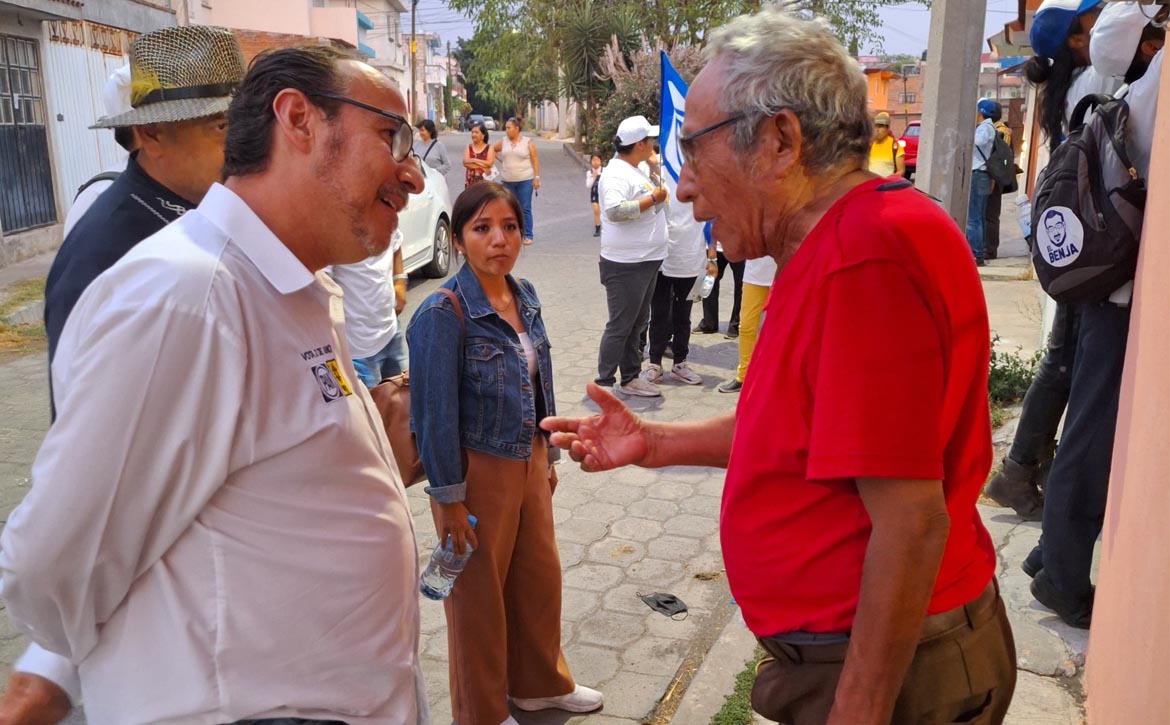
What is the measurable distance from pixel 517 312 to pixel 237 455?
2.03 meters

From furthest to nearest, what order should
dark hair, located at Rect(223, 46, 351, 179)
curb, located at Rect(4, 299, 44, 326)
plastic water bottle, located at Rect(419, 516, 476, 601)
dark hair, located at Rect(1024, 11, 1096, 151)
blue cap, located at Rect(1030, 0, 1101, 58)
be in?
curb, located at Rect(4, 299, 44, 326)
dark hair, located at Rect(1024, 11, 1096, 151)
blue cap, located at Rect(1030, 0, 1101, 58)
plastic water bottle, located at Rect(419, 516, 476, 601)
dark hair, located at Rect(223, 46, 351, 179)

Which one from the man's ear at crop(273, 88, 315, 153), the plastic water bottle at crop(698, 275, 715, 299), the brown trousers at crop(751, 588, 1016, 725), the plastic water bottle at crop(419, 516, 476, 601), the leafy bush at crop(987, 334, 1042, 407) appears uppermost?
the man's ear at crop(273, 88, 315, 153)

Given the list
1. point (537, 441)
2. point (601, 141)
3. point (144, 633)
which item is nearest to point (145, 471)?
point (144, 633)

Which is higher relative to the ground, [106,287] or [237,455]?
[106,287]

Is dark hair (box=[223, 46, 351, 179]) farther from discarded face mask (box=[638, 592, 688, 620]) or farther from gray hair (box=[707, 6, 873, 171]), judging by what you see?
discarded face mask (box=[638, 592, 688, 620])

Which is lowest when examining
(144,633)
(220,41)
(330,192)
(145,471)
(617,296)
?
(617,296)

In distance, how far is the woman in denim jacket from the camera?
315 cm

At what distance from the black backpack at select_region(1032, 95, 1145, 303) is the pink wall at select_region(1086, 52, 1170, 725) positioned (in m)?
0.18

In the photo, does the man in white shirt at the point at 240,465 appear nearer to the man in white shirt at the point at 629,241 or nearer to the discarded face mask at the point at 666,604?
the discarded face mask at the point at 666,604

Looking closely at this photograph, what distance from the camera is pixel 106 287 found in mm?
1488

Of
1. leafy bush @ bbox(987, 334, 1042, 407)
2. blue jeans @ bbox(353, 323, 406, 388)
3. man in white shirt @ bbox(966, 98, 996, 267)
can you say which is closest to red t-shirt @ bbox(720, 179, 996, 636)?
blue jeans @ bbox(353, 323, 406, 388)

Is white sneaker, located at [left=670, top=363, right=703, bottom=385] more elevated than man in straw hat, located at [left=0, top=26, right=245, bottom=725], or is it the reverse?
man in straw hat, located at [left=0, top=26, right=245, bottom=725]

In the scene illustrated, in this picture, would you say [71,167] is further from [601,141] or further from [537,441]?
[601,141]

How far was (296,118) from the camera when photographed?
1.70 metres
